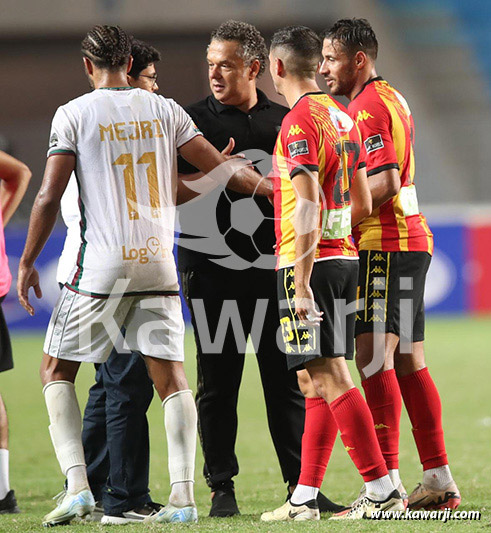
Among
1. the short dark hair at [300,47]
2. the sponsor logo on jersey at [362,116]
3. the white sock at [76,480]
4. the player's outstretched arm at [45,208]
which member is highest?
the short dark hair at [300,47]

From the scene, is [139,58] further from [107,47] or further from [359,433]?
[359,433]

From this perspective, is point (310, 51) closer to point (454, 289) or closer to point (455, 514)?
point (455, 514)

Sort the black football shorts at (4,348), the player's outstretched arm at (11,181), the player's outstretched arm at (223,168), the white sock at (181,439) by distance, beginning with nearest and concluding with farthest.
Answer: the white sock at (181,439), the player's outstretched arm at (223,168), the black football shorts at (4,348), the player's outstretched arm at (11,181)

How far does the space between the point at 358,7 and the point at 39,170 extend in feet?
23.8

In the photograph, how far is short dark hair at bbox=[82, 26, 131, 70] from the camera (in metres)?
3.94

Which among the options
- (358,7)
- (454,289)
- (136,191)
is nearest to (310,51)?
(136,191)

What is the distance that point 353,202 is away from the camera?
4.18 meters

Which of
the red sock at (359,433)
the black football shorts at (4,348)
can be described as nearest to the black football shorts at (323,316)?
the red sock at (359,433)

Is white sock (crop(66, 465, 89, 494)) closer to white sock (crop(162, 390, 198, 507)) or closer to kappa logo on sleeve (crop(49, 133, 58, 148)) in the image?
white sock (crop(162, 390, 198, 507))

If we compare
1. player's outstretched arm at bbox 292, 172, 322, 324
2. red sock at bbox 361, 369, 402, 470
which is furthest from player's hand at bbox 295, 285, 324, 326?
red sock at bbox 361, 369, 402, 470

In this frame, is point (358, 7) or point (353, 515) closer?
point (353, 515)

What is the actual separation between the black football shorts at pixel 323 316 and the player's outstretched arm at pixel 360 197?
0.26 meters

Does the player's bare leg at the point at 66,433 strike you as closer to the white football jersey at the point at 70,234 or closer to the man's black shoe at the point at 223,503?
the white football jersey at the point at 70,234

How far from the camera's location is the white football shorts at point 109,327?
395 centimetres
